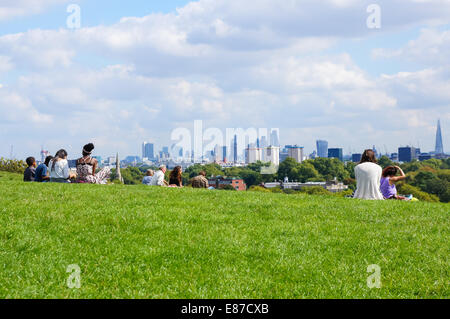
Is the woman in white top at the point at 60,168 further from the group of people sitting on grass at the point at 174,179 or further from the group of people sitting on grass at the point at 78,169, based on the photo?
the group of people sitting on grass at the point at 174,179

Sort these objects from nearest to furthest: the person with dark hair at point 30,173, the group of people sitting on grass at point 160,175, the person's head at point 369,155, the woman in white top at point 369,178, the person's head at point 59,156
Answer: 1. the woman in white top at point 369,178
2. the group of people sitting on grass at point 160,175
3. the person's head at point 369,155
4. the person's head at point 59,156
5. the person with dark hair at point 30,173

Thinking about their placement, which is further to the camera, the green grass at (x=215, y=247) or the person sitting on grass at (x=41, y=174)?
the person sitting on grass at (x=41, y=174)

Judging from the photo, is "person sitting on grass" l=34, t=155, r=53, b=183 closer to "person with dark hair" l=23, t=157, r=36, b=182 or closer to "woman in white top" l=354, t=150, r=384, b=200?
"person with dark hair" l=23, t=157, r=36, b=182

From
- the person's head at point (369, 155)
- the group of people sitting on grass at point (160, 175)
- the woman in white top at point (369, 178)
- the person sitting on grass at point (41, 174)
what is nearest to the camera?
the woman in white top at point (369, 178)

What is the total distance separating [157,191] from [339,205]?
5.23 m

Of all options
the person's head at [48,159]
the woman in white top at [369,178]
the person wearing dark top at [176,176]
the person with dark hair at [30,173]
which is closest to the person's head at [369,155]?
the woman in white top at [369,178]

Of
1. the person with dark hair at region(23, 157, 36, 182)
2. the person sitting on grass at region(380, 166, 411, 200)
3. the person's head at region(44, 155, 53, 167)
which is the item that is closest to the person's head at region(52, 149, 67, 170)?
the person's head at region(44, 155, 53, 167)

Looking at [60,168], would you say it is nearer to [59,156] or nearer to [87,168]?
[59,156]

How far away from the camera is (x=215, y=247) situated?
26.9 feet

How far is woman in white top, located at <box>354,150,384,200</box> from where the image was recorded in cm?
1352

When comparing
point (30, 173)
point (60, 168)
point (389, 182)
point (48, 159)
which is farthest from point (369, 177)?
point (30, 173)

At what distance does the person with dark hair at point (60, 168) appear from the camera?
16.5m

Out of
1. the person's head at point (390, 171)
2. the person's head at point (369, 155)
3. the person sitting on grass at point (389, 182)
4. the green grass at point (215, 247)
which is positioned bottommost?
the green grass at point (215, 247)
